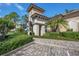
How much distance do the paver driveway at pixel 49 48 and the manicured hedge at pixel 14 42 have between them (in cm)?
18

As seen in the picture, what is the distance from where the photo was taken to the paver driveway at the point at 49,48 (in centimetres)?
414

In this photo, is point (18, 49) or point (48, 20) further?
point (48, 20)

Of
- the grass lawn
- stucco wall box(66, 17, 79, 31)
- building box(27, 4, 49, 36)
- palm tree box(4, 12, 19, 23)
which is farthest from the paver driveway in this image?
palm tree box(4, 12, 19, 23)

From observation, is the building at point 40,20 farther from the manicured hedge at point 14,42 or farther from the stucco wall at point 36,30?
the manicured hedge at point 14,42

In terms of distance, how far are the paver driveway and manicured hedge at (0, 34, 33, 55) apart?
176 millimetres

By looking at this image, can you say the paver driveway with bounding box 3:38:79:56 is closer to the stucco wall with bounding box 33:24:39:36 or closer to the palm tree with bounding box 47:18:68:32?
the stucco wall with bounding box 33:24:39:36

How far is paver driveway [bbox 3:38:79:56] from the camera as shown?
414cm

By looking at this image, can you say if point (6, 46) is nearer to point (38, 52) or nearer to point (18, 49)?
point (18, 49)

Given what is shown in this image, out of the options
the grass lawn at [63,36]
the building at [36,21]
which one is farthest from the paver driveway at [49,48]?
the building at [36,21]

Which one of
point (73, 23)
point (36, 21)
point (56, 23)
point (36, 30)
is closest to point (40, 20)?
point (36, 21)

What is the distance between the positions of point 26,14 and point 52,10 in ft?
2.92

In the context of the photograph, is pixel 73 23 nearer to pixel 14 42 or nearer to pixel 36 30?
pixel 36 30

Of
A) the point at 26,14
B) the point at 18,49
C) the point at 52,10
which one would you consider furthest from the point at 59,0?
the point at 18,49

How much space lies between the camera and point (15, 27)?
15.2ft
